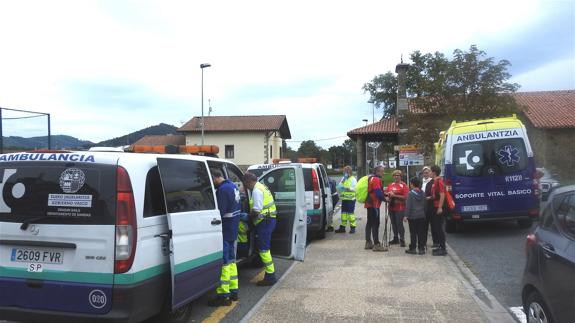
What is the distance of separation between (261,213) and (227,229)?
0.80 metres

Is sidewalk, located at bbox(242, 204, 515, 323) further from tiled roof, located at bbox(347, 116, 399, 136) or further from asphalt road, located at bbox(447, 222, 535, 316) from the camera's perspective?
tiled roof, located at bbox(347, 116, 399, 136)

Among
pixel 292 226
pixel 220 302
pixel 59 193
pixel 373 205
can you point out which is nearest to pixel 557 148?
pixel 373 205

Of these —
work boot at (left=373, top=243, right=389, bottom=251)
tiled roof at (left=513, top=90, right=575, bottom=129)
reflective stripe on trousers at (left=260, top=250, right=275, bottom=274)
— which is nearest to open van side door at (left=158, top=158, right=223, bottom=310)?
reflective stripe on trousers at (left=260, top=250, right=275, bottom=274)

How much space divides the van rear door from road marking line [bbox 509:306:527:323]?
159 inches

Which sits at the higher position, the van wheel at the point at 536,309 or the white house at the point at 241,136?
the white house at the point at 241,136

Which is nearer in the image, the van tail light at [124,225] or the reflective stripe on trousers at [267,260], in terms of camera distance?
the van tail light at [124,225]

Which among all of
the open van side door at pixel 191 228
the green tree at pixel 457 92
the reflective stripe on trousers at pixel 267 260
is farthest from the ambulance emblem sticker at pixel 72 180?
the green tree at pixel 457 92

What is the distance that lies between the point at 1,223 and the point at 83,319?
3.64 ft

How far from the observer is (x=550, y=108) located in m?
32.2

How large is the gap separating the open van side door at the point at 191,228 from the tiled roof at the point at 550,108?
1008 inches

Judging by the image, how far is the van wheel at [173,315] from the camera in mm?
4481

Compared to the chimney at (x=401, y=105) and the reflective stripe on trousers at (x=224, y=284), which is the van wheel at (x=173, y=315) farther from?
the chimney at (x=401, y=105)

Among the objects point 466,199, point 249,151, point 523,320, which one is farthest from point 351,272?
point 249,151

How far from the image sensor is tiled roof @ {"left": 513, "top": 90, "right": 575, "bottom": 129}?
29484 millimetres
